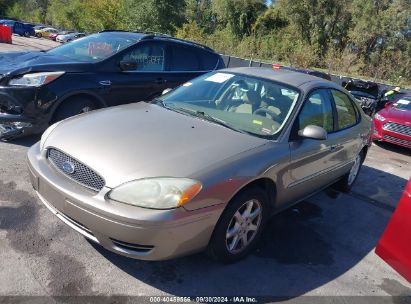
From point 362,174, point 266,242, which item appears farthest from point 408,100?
point 266,242

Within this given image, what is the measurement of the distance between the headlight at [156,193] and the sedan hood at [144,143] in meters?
0.05

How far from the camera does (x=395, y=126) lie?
346 inches

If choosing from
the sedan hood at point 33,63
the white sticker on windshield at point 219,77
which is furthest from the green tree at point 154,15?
the white sticker on windshield at point 219,77

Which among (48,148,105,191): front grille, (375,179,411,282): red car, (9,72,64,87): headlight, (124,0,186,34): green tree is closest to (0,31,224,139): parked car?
(9,72,64,87): headlight

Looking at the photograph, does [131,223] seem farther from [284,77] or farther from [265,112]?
[284,77]

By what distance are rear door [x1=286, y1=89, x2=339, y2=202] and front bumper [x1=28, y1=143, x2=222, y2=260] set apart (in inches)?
45.1

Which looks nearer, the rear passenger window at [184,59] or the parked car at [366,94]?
the rear passenger window at [184,59]

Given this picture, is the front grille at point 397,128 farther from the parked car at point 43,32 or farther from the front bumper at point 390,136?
the parked car at point 43,32

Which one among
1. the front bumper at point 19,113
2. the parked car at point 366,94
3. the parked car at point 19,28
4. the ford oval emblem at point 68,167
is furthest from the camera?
the parked car at point 19,28

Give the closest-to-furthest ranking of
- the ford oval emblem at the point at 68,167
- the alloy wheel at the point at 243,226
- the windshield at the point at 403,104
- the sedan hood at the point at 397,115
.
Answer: the ford oval emblem at the point at 68,167
the alloy wheel at the point at 243,226
the sedan hood at the point at 397,115
the windshield at the point at 403,104

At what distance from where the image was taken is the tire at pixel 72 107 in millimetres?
5336

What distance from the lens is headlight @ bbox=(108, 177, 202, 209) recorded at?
2.67 metres

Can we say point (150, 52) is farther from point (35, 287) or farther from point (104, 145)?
point (35, 287)

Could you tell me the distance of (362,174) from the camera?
652 cm
